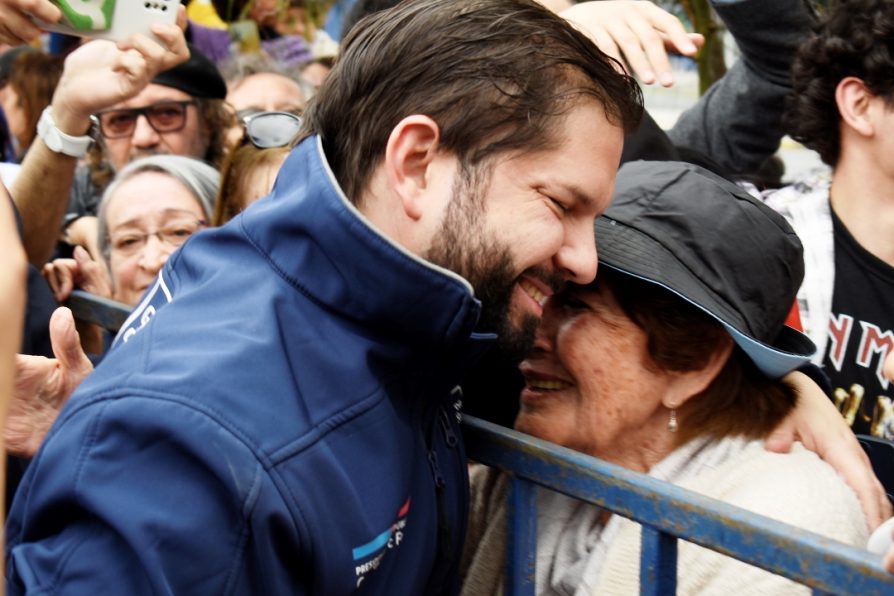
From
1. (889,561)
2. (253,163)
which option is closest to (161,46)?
(253,163)

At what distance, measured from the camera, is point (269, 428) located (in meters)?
1.30

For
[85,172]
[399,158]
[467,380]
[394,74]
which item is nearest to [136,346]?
[399,158]

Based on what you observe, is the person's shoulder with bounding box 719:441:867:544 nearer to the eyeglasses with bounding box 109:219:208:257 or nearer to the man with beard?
the man with beard

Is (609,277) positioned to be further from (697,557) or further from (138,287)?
(138,287)

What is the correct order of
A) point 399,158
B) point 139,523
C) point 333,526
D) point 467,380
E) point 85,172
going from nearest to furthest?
point 139,523
point 333,526
point 399,158
point 467,380
point 85,172

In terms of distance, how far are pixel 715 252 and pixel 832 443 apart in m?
0.40

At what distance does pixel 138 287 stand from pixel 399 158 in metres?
1.92

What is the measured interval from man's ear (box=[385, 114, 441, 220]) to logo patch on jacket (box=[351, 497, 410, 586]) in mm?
447

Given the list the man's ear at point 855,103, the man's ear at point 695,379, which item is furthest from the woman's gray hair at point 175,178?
the man's ear at point 855,103

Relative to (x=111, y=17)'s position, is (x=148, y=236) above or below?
below

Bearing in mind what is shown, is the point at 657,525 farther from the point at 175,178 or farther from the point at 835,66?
the point at 175,178

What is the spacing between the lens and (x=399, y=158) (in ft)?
5.25

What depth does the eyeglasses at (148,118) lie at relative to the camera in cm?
446

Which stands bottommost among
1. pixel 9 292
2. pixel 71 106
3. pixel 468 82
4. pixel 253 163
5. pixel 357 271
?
pixel 253 163
